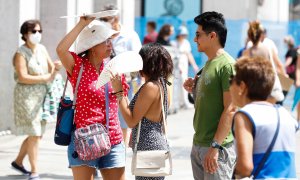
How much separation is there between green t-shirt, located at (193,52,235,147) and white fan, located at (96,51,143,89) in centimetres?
47

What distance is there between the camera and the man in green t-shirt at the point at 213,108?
6.58m

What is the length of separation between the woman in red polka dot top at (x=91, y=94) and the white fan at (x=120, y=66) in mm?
290

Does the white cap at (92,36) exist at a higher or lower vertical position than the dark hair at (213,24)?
lower

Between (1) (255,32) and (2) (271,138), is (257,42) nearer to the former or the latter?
(1) (255,32)

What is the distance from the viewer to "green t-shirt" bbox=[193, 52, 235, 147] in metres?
6.68

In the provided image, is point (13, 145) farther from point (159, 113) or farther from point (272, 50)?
point (159, 113)

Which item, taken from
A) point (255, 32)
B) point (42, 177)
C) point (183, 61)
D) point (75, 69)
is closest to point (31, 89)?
point (42, 177)

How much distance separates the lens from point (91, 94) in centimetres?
711

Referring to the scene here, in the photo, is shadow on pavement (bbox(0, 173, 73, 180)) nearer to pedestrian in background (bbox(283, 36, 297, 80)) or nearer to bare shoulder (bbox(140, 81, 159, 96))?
bare shoulder (bbox(140, 81, 159, 96))

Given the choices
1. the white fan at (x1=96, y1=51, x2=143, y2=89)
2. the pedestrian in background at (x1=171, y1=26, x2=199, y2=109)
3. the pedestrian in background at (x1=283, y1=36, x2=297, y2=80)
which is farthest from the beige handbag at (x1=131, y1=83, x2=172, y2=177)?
the pedestrian in background at (x1=283, y1=36, x2=297, y2=80)

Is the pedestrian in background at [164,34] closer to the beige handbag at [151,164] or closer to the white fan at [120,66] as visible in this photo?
the beige handbag at [151,164]

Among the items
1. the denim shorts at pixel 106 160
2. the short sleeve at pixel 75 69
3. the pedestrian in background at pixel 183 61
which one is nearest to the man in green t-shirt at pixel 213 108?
the denim shorts at pixel 106 160

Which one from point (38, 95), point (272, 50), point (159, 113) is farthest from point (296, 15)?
point (159, 113)

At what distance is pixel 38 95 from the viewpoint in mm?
10805
